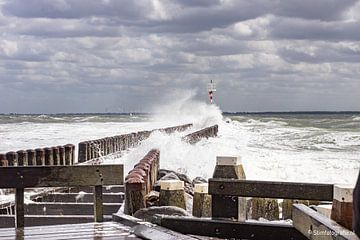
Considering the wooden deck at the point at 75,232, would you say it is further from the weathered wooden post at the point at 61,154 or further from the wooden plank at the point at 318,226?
the weathered wooden post at the point at 61,154

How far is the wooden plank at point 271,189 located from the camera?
19.4 feet

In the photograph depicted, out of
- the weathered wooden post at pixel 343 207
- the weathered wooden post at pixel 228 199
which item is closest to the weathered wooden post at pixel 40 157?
the weathered wooden post at pixel 228 199

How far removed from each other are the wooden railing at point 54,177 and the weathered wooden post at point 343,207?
335 cm

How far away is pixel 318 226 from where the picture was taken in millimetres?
3846

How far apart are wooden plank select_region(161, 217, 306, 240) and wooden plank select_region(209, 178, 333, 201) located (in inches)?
10.6

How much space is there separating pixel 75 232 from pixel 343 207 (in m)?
3.79

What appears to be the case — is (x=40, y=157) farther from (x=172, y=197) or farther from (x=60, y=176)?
(x=60, y=176)

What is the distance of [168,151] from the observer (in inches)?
857

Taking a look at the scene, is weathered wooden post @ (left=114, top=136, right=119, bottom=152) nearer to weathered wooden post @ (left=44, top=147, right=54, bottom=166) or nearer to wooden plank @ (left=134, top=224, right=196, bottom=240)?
weathered wooden post @ (left=44, top=147, right=54, bottom=166)

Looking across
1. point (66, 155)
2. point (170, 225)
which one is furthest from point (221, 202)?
point (66, 155)

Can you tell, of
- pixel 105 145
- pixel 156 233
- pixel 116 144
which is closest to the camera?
pixel 156 233

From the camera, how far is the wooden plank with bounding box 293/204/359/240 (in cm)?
348

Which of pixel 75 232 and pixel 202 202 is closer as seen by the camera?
pixel 75 232

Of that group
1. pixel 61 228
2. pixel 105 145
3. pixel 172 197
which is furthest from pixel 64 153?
pixel 61 228
